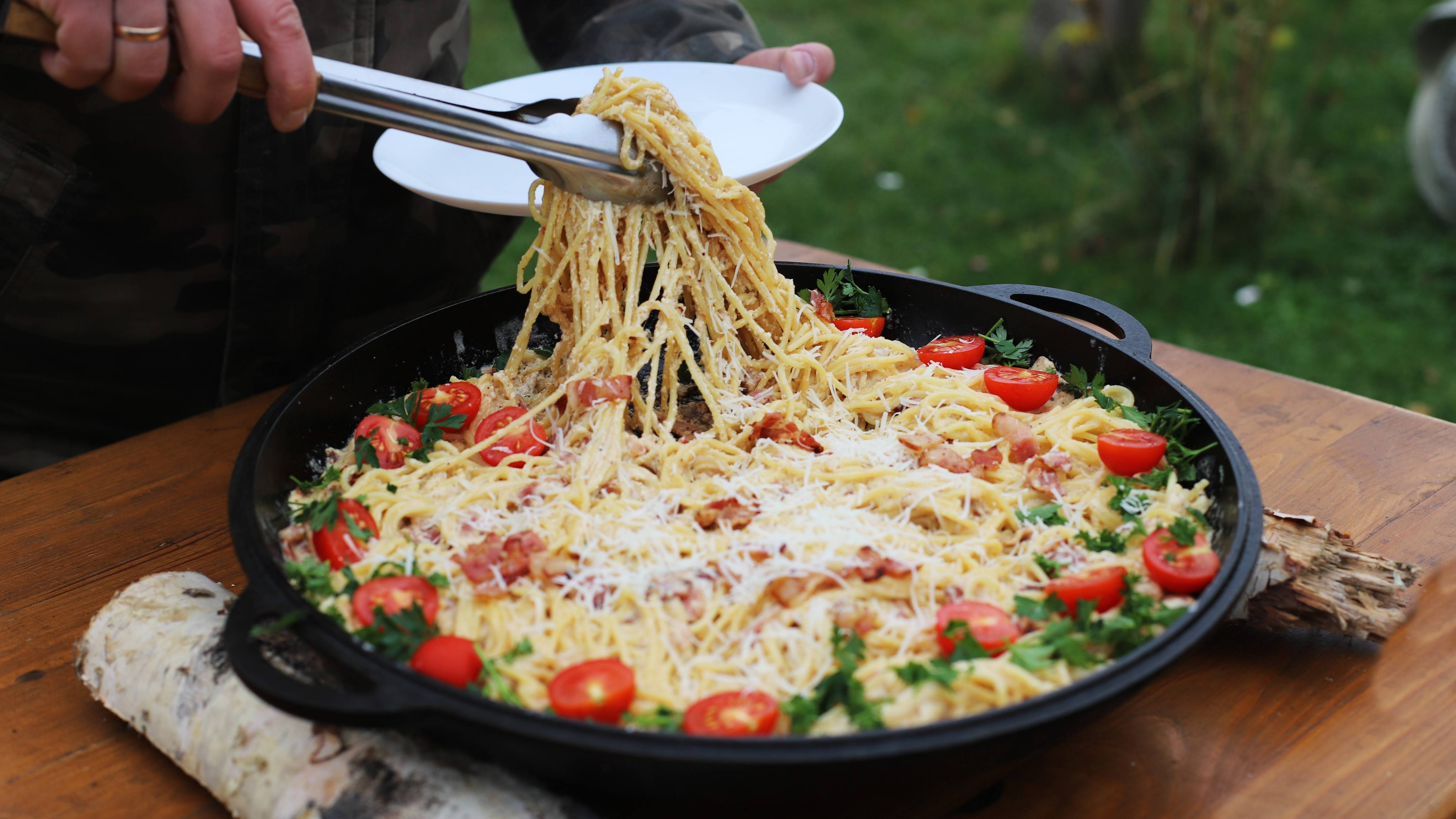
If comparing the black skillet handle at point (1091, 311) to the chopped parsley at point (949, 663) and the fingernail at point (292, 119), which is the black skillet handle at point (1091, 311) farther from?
the fingernail at point (292, 119)

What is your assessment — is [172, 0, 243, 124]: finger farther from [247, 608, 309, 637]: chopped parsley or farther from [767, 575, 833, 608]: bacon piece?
[767, 575, 833, 608]: bacon piece

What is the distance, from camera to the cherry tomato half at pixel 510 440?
112 inches

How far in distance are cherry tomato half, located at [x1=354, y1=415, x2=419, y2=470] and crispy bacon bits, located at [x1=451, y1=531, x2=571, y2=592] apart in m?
0.51

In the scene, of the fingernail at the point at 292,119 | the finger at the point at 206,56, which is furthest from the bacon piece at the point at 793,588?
the finger at the point at 206,56

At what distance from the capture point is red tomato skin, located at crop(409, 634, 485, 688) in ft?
6.78

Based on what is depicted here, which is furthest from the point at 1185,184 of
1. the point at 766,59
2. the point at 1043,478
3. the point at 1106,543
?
the point at 1106,543

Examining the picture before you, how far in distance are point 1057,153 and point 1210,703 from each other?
703 centimetres

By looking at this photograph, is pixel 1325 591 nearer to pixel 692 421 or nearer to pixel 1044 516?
pixel 1044 516

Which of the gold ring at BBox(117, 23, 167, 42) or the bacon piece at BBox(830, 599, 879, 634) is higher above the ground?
the gold ring at BBox(117, 23, 167, 42)

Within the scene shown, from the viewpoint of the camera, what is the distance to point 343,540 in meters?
2.45

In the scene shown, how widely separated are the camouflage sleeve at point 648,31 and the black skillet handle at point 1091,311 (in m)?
1.36

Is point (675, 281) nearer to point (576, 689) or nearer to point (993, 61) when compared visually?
point (576, 689)

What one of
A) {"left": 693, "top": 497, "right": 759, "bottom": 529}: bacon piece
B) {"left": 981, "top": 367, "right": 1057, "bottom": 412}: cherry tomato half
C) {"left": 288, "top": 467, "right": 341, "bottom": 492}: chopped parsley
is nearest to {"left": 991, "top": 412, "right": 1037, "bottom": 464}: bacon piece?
{"left": 981, "top": 367, "right": 1057, "bottom": 412}: cherry tomato half

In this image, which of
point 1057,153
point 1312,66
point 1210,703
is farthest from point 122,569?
point 1312,66
